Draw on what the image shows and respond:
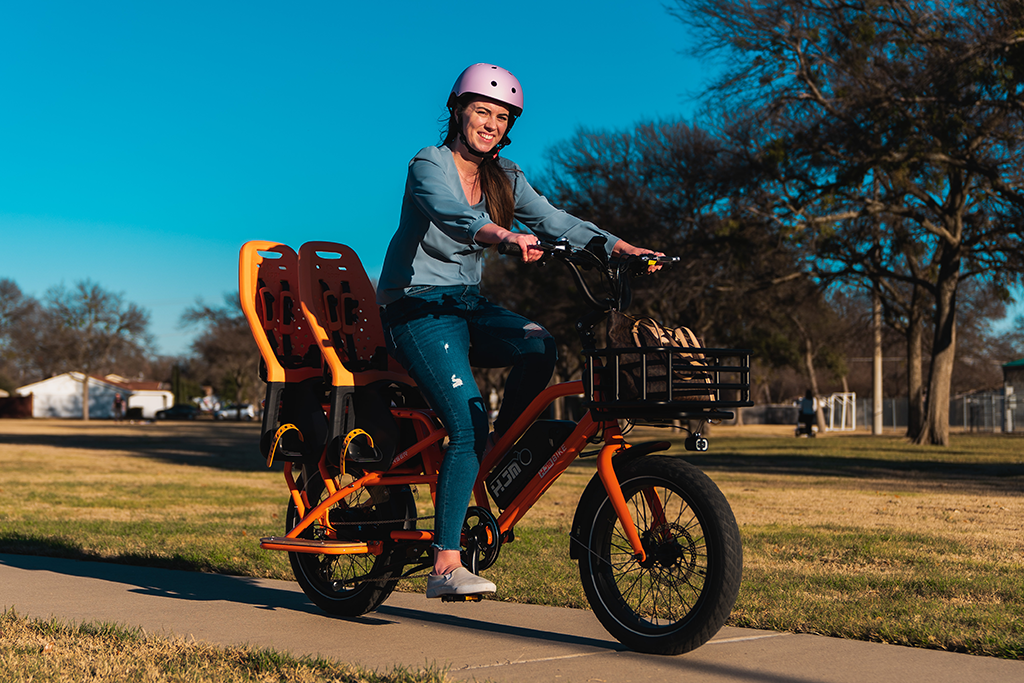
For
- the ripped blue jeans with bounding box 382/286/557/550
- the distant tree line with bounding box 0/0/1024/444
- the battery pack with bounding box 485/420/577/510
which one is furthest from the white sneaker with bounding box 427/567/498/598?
the distant tree line with bounding box 0/0/1024/444

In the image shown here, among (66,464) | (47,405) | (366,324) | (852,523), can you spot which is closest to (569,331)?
(66,464)

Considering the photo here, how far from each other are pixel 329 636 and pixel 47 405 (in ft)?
355

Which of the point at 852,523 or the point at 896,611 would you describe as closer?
the point at 896,611

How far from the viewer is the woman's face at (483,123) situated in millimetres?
4152

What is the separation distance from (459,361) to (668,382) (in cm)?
104

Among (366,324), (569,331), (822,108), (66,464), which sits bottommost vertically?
(66,464)

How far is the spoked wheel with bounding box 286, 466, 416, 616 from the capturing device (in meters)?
4.57

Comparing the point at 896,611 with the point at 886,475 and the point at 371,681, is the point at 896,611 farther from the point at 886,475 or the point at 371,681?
the point at 886,475

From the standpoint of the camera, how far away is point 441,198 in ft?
12.8

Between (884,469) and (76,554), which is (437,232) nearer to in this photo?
(76,554)

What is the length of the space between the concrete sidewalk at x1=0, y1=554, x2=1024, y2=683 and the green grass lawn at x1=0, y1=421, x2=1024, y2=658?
31cm

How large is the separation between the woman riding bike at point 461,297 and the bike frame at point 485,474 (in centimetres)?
17

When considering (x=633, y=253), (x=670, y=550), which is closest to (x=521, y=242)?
(x=633, y=253)

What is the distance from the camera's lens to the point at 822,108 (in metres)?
23.7
